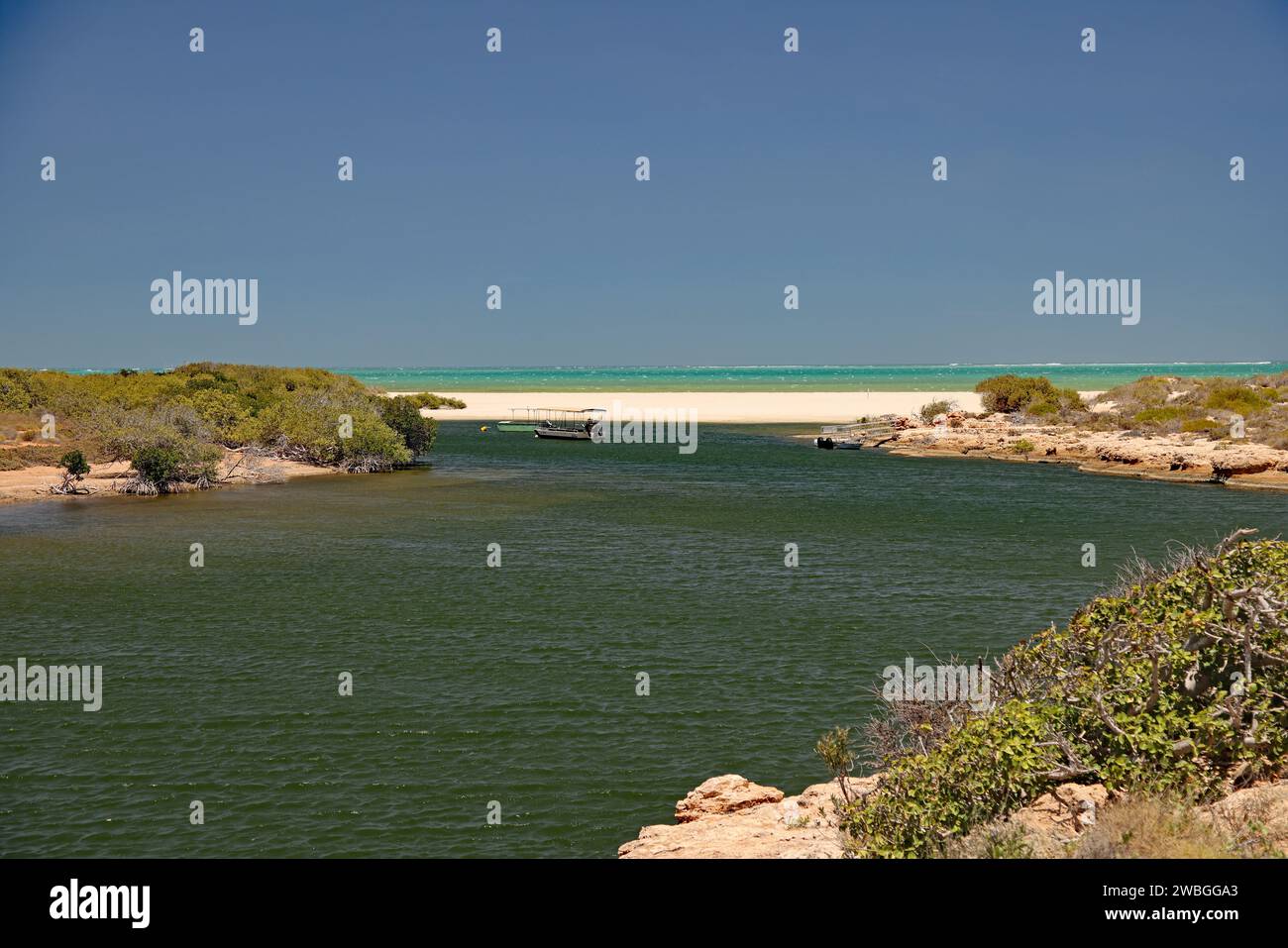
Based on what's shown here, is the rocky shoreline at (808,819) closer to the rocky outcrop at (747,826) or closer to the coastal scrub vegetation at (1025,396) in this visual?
the rocky outcrop at (747,826)

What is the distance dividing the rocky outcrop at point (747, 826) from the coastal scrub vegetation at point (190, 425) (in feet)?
187

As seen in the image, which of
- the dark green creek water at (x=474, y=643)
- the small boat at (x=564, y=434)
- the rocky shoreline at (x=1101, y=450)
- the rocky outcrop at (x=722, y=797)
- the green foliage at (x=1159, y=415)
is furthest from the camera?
the small boat at (x=564, y=434)

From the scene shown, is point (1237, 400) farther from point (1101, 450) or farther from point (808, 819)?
point (808, 819)

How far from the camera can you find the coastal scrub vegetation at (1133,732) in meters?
12.4

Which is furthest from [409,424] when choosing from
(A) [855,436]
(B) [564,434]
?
(A) [855,436]

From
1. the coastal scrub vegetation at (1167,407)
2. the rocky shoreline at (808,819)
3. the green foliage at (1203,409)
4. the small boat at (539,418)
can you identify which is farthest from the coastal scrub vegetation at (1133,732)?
the small boat at (539,418)

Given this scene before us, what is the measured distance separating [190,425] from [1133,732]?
2807 inches

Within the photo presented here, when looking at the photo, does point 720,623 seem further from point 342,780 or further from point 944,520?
point 944,520

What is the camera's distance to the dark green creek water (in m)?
17.5

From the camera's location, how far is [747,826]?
1514 cm

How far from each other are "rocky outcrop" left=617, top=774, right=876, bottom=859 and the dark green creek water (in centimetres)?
93

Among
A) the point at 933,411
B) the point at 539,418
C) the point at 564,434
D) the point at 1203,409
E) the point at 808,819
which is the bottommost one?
the point at 808,819

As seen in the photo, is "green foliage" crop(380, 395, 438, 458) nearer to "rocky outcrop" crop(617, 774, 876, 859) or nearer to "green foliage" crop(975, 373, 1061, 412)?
"green foliage" crop(975, 373, 1061, 412)
